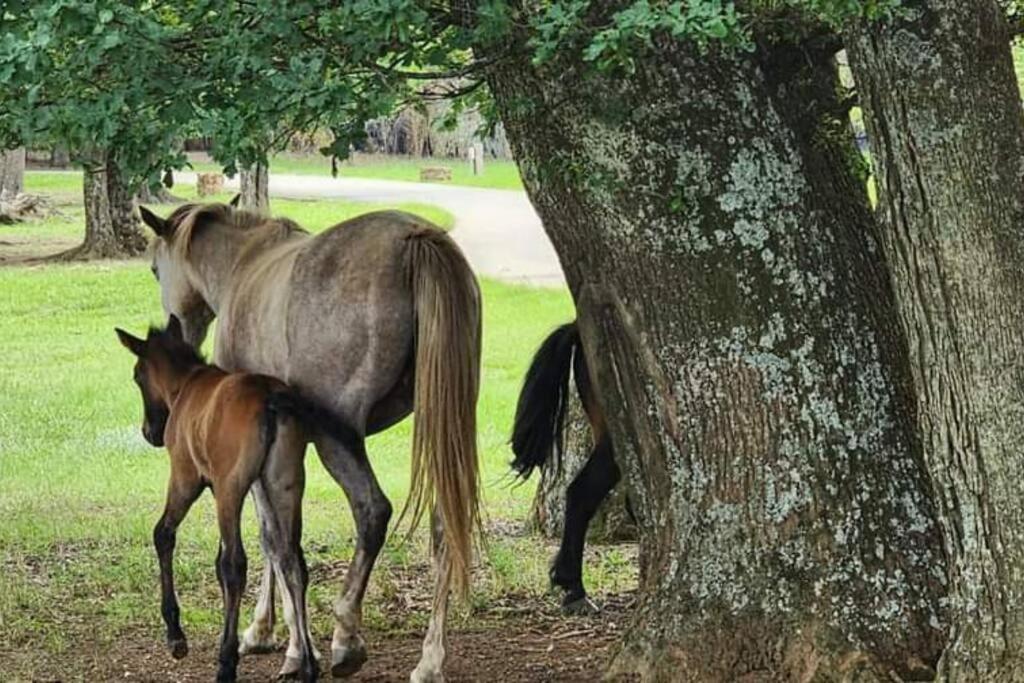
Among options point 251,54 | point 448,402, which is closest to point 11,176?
point 448,402

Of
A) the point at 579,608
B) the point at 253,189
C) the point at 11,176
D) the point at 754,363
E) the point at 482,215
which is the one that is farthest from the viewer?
the point at 11,176

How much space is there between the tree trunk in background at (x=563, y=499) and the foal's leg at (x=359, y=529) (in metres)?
2.16

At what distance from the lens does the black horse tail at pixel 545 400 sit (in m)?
7.39

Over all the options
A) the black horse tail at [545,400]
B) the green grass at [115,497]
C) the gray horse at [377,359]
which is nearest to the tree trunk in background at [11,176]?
the green grass at [115,497]

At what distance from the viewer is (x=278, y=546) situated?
20.6ft

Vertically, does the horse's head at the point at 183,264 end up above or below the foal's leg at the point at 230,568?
above

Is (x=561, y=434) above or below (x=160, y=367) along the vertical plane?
below

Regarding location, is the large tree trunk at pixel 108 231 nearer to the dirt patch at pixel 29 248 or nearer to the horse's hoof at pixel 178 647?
the dirt patch at pixel 29 248

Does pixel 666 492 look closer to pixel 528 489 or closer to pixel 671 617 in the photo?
pixel 671 617

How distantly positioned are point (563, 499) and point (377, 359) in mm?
2815

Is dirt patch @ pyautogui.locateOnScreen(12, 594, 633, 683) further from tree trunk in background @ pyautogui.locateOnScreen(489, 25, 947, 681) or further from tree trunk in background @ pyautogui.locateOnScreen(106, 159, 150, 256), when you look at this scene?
tree trunk in background @ pyautogui.locateOnScreen(106, 159, 150, 256)

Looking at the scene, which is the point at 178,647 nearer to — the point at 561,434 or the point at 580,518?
the point at 580,518

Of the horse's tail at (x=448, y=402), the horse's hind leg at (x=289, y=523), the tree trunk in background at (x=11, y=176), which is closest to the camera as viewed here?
the horse's tail at (x=448, y=402)

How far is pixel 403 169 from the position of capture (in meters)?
49.2
